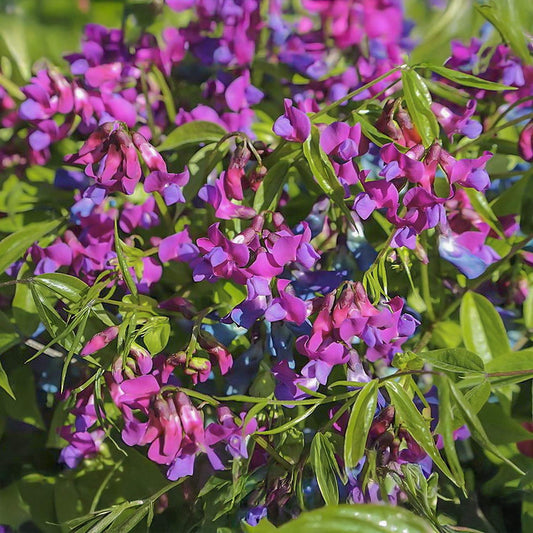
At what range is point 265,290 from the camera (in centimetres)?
93

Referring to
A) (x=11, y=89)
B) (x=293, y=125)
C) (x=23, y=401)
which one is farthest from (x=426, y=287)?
(x=11, y=89)

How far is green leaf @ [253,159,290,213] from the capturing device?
1071 mm

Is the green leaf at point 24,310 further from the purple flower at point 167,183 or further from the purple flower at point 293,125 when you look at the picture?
the purple flower at point 293,125

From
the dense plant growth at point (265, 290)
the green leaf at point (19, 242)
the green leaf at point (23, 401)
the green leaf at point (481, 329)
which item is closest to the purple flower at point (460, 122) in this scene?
the dense plant growth at point (265, 290)

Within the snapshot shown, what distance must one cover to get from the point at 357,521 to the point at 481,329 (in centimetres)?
53

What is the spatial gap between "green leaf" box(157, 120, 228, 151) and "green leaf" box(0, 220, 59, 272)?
0.22 m

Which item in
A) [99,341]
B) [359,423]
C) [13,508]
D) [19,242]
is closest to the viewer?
[359,423]

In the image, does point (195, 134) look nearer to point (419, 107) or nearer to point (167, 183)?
point (167, 183)

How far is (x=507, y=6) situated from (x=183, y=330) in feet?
2.42

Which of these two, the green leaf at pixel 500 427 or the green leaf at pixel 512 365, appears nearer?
the green leaf at pixel 512 365

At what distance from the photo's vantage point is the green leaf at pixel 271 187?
1.07 m

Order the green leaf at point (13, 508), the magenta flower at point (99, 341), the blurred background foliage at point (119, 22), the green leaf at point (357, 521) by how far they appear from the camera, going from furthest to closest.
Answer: the blurred background foliage at point (119, 22) → the green leaf at point (13, 508) → the magenta flower at point (99, 341) → the green leaf at point (357, 521)

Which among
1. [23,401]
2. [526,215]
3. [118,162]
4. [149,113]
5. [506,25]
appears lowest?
[23,401]

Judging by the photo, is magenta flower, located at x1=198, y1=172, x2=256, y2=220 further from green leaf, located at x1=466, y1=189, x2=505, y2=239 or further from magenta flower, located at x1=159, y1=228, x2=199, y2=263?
green leaf, located at x1=466, y1=189, x2=505, y2=239
